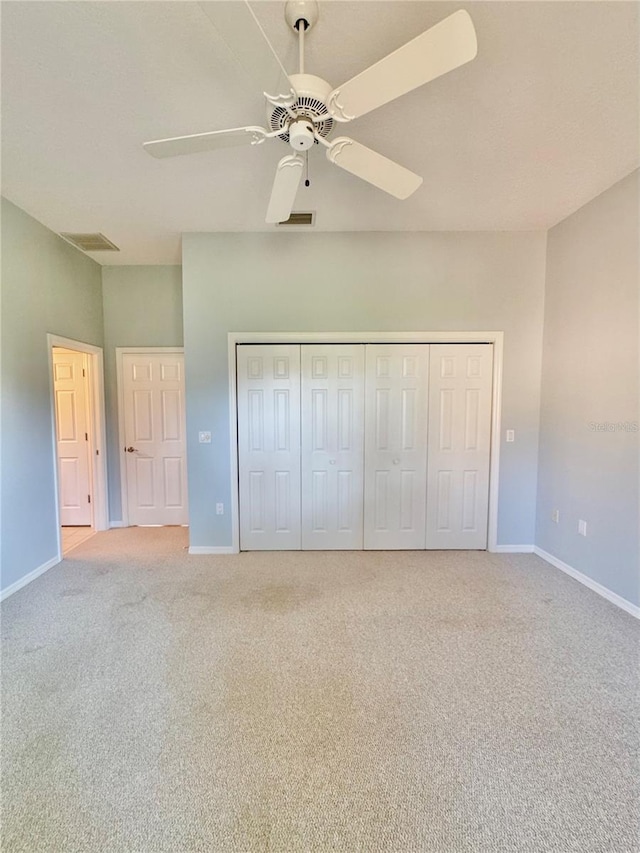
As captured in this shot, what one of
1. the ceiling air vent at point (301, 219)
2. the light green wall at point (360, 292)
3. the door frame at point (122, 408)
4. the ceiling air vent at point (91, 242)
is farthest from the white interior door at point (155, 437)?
the ceiling air vent at point (301, 219)

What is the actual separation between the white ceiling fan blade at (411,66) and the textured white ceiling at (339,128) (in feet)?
1.26

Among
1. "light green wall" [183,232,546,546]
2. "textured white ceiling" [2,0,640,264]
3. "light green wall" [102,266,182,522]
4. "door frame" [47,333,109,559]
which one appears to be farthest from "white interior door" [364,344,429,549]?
"door frame" [47,333,109,559]

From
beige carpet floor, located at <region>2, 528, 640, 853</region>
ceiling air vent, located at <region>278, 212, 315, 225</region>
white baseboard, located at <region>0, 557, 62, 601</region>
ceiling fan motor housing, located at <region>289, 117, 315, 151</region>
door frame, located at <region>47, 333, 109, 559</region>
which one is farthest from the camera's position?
door frame, located at <region>47, 333, 109, 559</region>

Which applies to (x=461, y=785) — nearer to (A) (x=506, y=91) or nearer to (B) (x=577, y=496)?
(B) (x=577, y=496)

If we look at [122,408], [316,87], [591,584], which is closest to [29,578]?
[122,408]

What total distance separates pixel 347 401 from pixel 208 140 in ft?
7.09

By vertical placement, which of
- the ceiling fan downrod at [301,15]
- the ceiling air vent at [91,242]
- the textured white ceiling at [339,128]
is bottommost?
the ceiling fan downrod at [301,15]

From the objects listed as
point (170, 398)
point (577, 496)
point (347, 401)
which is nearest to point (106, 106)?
point (347, 401)

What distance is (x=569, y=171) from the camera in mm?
2287

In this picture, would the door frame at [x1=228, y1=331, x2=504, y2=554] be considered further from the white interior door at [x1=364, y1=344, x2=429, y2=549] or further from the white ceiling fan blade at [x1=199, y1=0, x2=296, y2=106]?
the white ceiling fan blade at [x1=199, y1=0, x2=296, y2=106]

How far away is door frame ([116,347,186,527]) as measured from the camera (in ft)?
13.0

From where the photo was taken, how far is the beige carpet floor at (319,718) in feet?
3.84

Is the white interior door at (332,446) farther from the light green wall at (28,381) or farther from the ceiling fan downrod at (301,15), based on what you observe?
the light green wall at (28,381)

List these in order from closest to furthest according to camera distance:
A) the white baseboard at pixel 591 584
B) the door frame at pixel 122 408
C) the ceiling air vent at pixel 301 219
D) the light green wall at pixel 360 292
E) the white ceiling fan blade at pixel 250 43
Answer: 1. the white ceiling fan blade at pixel 250 43
2. the white baseboard at pixel 591 584
3. the ceiling air vent at pixel 301 219
4. the light green wall at pixel 360 292
5. the door frame at pixel 122 408
